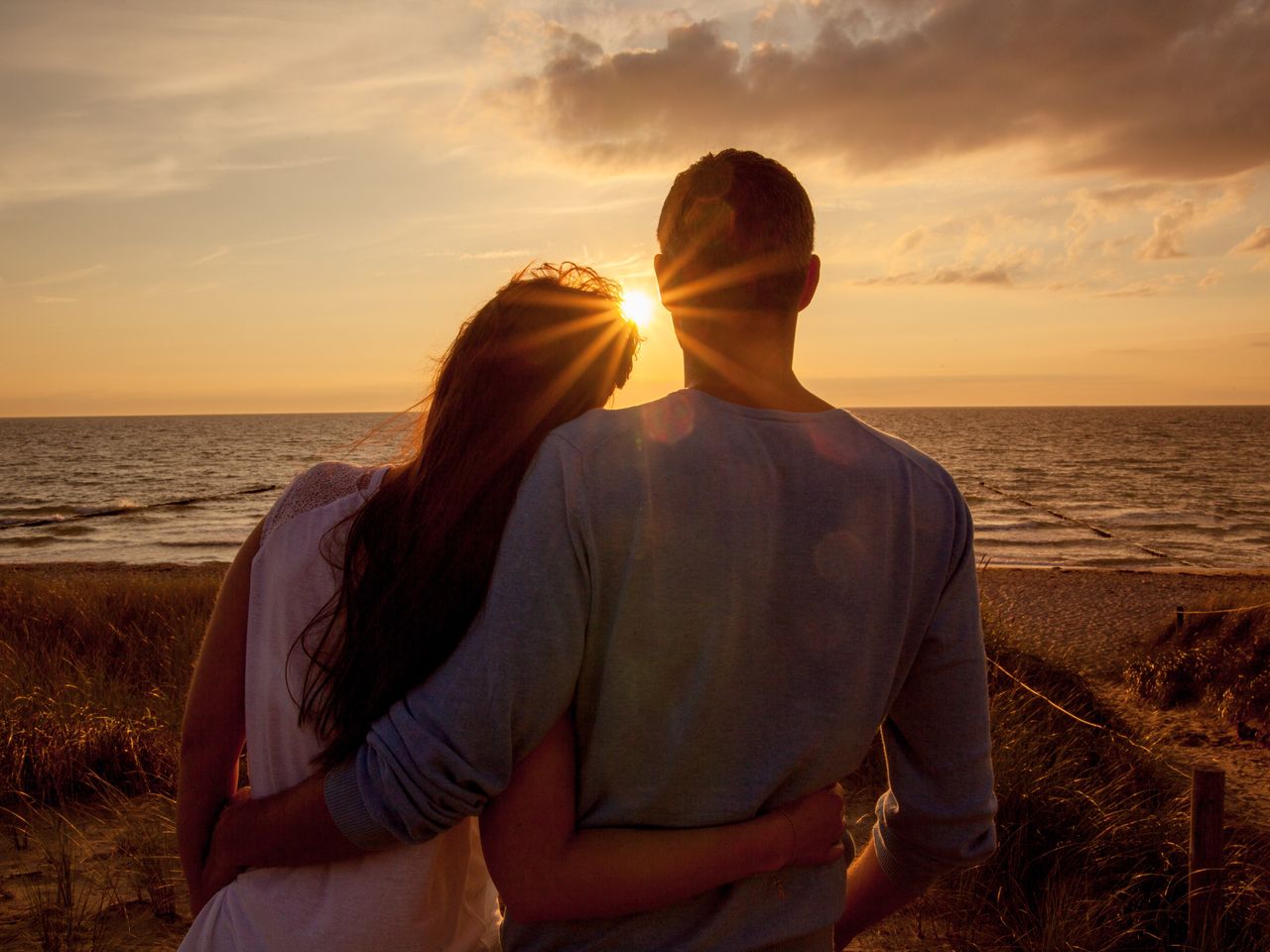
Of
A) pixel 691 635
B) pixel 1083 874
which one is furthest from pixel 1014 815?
pixel 691 635

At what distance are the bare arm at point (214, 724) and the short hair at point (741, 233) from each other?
0.89 meters

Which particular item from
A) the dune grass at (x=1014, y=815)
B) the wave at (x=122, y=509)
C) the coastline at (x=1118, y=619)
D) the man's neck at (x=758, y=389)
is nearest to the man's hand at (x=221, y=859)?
the man's neck at (x=758, y=389)

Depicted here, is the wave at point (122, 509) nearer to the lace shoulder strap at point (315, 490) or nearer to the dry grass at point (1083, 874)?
the dry grass at point (1083, 874)

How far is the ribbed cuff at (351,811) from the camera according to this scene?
4.59 ft

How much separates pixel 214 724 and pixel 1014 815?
389 centimetres

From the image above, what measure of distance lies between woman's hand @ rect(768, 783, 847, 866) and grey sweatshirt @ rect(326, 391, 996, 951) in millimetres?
28

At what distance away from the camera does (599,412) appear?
1349 millimetres

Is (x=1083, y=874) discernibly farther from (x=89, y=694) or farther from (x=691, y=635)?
(x=89, y=694)

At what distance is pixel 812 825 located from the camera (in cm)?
143

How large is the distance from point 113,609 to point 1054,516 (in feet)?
90.7

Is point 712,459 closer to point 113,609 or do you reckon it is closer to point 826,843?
point 826,843

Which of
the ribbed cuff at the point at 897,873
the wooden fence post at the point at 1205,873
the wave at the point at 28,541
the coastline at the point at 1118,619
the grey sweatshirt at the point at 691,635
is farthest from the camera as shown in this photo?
the wave at the point at 28,541

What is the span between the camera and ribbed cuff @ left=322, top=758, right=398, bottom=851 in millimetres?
1398

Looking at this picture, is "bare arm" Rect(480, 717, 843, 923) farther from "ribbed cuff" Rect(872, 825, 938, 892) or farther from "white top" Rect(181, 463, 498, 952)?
"ribbed cuff" Rect(872, 825, 938, 892)
